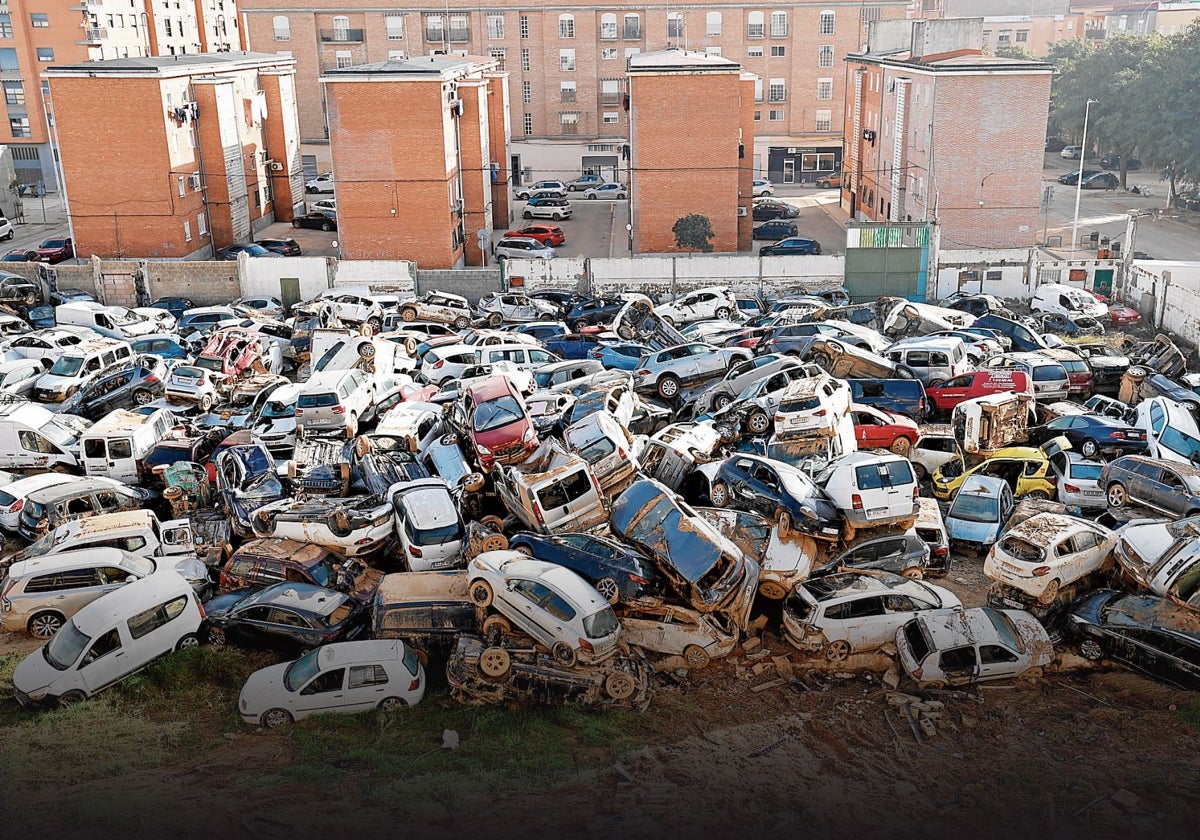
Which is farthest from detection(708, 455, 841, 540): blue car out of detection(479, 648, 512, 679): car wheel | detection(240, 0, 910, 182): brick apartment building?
detection(240, 0, 910, 182): brick apartment building

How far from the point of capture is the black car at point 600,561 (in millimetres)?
13680

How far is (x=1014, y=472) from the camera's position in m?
18.9

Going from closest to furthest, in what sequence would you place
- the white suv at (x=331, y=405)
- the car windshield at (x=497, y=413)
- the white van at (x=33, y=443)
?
the car windshield at (x=497, y=413) → the white van at (x=33, y=443) → the white suv at (x=331, y=405)

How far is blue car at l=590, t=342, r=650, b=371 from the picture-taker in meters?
26.0

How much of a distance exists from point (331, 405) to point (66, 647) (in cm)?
879

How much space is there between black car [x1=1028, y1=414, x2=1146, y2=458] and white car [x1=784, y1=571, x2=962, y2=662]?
8247 millimetres

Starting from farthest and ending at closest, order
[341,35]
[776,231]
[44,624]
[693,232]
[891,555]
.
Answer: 1. [341,35]
2. [776,231]
3. [693,232]
4. [891,555]
5. [44,624]

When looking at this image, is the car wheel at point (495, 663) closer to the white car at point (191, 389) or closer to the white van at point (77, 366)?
the white car at point (191, 389)

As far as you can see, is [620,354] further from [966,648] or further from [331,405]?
[966,648]

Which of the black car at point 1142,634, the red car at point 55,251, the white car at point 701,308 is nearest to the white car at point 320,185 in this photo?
the red car at point 55,251

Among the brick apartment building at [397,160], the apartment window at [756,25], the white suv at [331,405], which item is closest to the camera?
the white suv at [331,405]

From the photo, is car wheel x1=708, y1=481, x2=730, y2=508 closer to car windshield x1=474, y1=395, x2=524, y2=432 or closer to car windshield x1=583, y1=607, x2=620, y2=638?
car windshield x1=474, y1=395, x2=524, y2=432

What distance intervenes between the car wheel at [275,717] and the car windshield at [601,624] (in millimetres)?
3580

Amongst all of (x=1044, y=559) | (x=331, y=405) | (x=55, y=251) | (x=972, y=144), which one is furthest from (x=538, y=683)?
(x=55, y=251)
